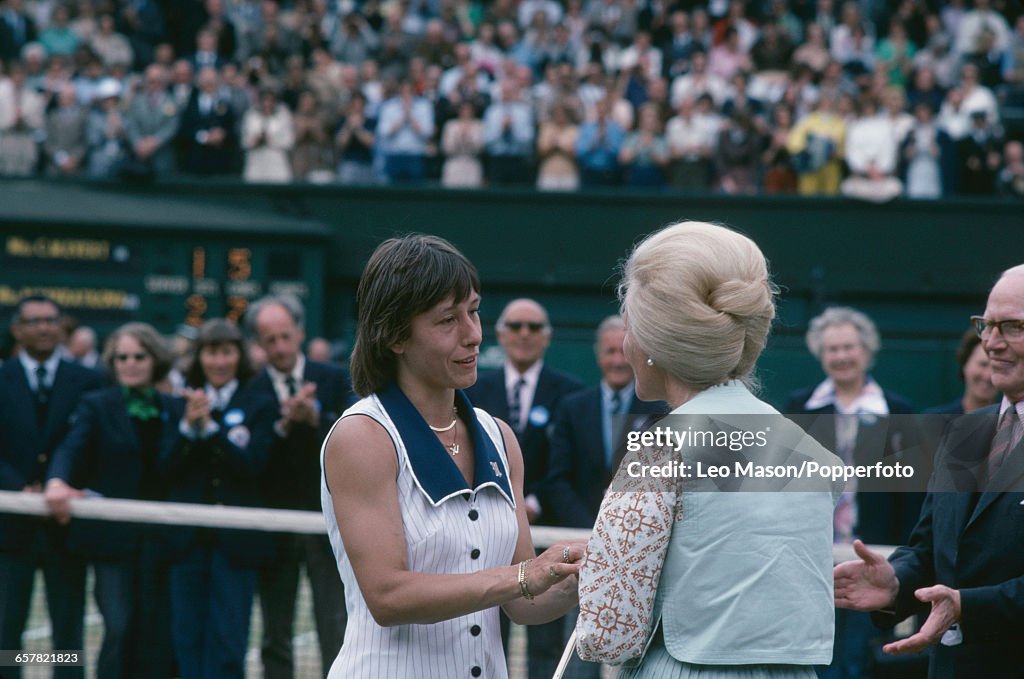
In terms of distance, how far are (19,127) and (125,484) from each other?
1003cm

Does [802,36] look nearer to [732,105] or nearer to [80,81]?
[732,105]

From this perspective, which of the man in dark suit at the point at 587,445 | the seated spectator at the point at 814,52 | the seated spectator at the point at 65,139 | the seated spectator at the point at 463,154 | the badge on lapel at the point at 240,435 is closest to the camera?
the badge on lapel at the point at 240,435

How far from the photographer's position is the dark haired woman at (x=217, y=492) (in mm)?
4859

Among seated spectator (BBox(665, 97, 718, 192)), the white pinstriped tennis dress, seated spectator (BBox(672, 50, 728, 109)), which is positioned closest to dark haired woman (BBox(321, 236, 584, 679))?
the white pinstriped tennis dress

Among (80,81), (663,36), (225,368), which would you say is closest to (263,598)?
(225,368)

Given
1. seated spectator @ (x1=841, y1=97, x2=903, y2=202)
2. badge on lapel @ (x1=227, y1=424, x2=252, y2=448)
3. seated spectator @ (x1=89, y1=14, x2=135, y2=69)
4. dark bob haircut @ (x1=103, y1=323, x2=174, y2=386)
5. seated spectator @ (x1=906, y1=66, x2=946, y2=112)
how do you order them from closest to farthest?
badge on lapel @ (x1=227, y1=424, x2=252, y2=448) < dark bob haircut @ (x1=103, y1=323, x2=174, y2=386) < seated spectator @ (x1=841, y1=97, x2=903, y2=202) < seated spectator @ (x1=906, y1=66, x2=946, y2=112) < seated spectator @ (x1=89, y1=14, x2=135, y2=69)

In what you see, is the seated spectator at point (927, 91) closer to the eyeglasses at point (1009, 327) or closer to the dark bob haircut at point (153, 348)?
the dark bob haircut at point (153, 348)

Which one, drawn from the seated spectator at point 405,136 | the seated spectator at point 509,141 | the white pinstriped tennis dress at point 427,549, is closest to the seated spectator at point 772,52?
the seated spectator at point 509,141

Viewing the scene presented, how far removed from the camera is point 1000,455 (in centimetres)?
319

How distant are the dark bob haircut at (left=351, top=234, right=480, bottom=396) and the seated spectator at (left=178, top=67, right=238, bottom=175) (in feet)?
Answer: 40.7

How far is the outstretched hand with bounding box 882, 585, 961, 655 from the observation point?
115 inches

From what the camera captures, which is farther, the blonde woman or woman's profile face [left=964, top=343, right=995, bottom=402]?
woman's profile face [left=964, top=343, right=995, bottom=402]

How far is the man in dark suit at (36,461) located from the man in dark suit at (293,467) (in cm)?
75

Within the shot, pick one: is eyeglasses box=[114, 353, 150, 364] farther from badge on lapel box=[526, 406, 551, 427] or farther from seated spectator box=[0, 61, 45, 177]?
seated spectator box=[0, 61, 45, 177]
